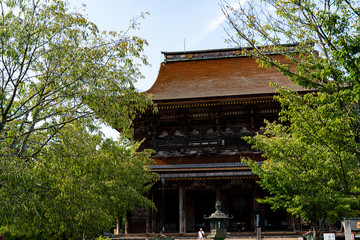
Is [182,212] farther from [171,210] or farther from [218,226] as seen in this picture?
[218,226]

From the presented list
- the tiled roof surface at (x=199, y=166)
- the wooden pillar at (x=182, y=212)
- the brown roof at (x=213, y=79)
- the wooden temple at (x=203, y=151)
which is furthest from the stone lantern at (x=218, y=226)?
the brown roof at (x=213, y=79)

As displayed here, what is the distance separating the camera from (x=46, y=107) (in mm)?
9023

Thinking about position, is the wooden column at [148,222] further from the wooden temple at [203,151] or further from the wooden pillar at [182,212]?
the wooden pillar at [182,212]

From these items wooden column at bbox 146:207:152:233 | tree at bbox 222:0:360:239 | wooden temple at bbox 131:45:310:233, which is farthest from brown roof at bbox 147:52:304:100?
tree at bbox 222:0:360:239

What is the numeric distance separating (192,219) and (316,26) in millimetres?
15643

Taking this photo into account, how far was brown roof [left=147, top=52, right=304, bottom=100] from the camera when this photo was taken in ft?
70.3

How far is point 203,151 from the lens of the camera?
20562mm

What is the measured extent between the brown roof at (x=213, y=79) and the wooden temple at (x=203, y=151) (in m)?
0.12

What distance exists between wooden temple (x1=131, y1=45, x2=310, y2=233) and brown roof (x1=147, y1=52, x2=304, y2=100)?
12 cm

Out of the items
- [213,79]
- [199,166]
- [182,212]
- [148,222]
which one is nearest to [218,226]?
[199,166]

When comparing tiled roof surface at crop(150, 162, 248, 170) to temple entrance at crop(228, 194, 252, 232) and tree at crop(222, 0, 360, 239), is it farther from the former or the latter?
tree at crop(222, 0, 360, 239)

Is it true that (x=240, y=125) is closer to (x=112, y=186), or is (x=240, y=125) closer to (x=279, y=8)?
(x=112, y=186)

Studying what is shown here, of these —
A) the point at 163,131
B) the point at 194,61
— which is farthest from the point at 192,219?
the point at 194,61

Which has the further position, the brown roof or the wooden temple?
the brown roof
